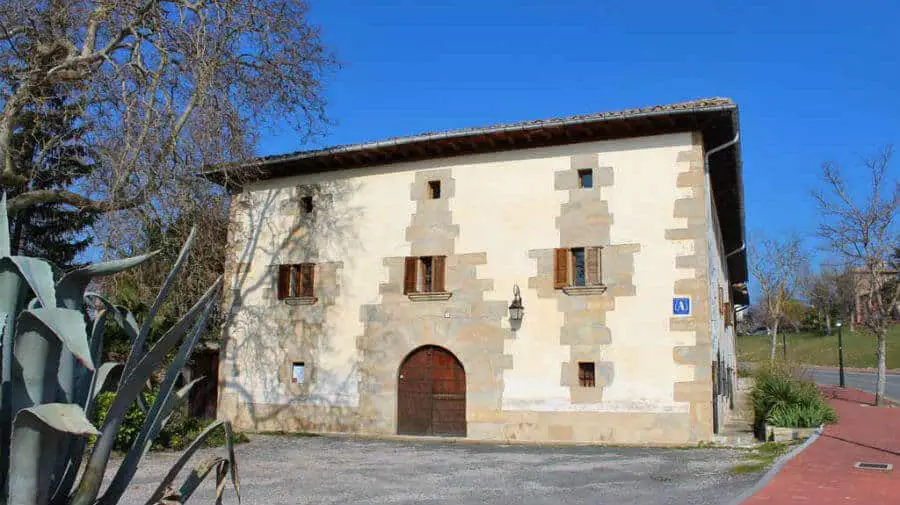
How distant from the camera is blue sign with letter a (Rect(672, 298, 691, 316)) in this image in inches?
556

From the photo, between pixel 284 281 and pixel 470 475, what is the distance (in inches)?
354

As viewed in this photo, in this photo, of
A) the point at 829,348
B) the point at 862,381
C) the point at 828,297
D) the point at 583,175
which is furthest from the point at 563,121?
the point at 828,297

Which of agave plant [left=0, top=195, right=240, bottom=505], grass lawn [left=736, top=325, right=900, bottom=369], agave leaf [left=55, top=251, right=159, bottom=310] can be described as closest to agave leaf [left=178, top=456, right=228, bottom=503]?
agave plant [left=0, top=195, right=240, bottom=505]

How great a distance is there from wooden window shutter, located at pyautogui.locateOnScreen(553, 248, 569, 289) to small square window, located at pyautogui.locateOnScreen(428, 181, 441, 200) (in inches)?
124

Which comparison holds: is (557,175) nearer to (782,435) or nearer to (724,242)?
(782,435)

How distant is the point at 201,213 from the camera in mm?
17188

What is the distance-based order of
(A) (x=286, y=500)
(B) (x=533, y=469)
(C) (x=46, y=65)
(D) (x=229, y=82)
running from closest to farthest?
(A) (x=286, y=500)
(B) (x=533, y=469)
(C) (x=46, y=65)
(D) (x=229, y=82)

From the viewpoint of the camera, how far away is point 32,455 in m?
2.99

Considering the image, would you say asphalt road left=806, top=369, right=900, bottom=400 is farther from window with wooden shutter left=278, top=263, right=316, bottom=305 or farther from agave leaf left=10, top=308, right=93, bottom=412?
agave leaf left=10, top=308, right=93, bottom=412

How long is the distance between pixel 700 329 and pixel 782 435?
2.54 m

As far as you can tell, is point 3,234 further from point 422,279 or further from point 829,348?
point 829,348

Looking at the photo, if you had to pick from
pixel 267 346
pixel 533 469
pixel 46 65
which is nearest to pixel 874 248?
pixel 533 469

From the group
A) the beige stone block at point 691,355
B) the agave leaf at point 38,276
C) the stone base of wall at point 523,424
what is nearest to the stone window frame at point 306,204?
the stone base of wall at point 523,424

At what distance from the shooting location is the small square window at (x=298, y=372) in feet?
57.3
